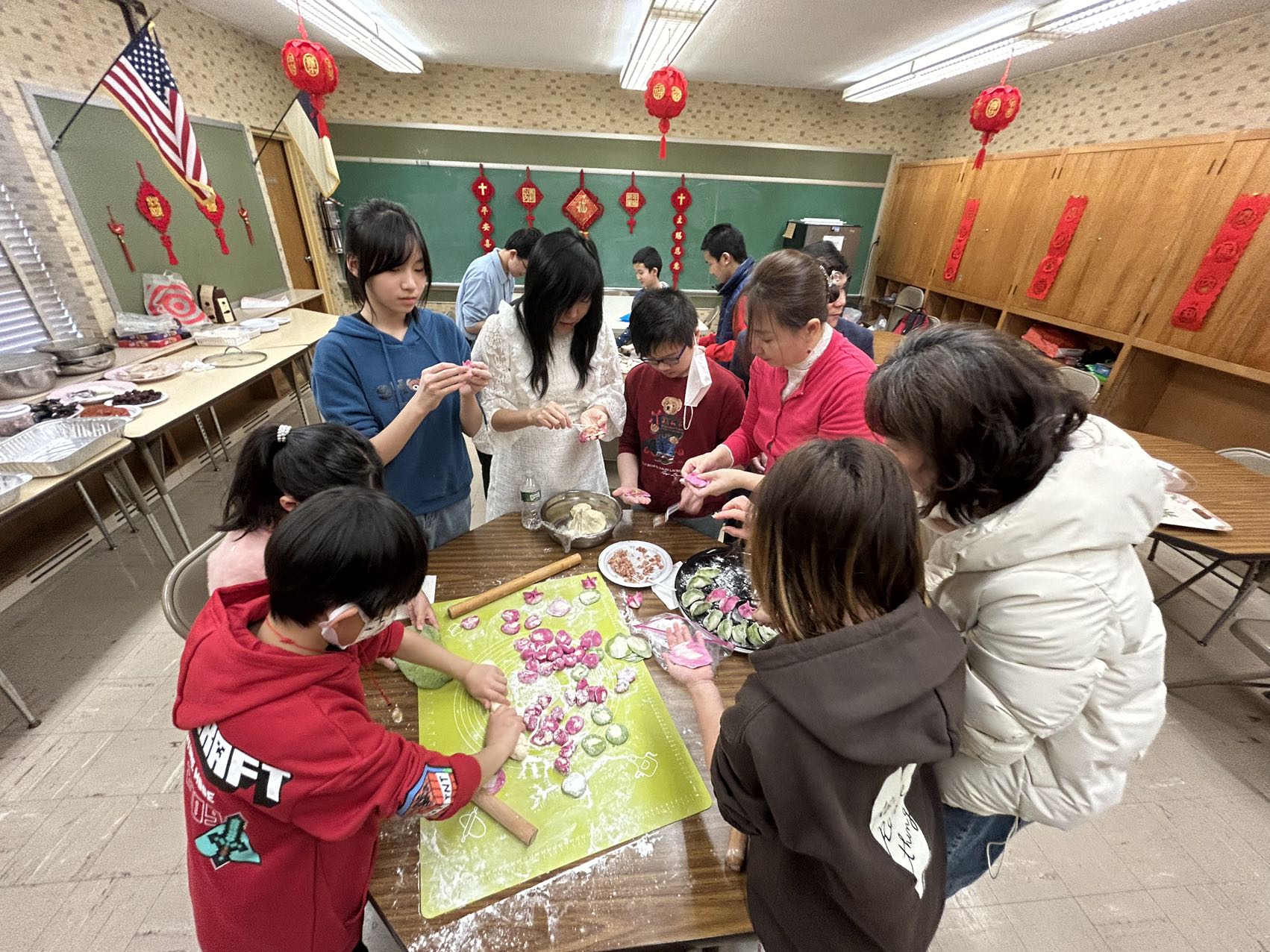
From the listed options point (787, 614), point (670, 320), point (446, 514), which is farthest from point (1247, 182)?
point (446, 514)

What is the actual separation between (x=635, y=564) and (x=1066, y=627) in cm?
100

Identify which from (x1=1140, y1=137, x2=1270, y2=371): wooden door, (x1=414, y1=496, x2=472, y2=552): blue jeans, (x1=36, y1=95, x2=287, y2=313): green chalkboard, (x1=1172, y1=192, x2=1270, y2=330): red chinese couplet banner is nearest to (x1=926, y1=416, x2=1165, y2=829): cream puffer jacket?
(x1=414, y1=496, x2=472, y2=552): blue jeans

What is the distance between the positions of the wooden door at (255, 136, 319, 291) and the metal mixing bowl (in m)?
5.13

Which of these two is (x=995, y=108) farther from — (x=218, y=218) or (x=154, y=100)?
(x=218, y=218)

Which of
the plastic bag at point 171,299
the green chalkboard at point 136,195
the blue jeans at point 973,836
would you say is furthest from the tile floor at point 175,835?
the green chalkboard at point 136,195

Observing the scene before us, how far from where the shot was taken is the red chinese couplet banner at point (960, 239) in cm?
518

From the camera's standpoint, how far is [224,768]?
73cm

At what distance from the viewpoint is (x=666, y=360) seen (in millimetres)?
1825

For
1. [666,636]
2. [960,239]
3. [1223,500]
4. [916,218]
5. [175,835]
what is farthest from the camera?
[916,218]

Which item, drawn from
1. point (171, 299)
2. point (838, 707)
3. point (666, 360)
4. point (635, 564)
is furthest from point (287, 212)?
point (838, 707)

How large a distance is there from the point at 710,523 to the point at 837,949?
133 centimetres

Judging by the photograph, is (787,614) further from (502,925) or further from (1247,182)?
(1247,182)

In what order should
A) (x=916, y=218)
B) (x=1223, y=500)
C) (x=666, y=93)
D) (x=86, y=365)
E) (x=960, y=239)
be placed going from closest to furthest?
(x=1223, y=500) → (x=86, y=365) → (x=666, y=93) → (x=960, y=239) → (x=916, y=218)

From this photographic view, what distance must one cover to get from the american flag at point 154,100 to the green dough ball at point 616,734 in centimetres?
357
